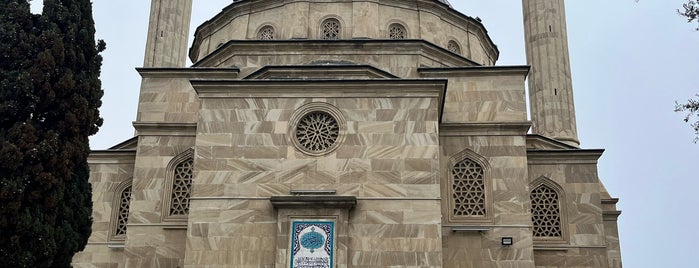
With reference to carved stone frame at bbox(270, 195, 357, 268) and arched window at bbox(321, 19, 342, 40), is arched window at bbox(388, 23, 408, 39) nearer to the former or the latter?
arched window at bbox(321, 19, 342, 40)

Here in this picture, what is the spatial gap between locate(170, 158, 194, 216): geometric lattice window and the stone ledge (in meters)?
3.04

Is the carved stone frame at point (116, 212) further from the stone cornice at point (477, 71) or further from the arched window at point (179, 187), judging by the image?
the stone cornice at point (477, 71)

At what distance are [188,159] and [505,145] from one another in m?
6.37

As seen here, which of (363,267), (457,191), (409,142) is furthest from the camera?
(457,191)

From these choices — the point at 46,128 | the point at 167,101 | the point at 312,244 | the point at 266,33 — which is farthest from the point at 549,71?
the point at 46,128

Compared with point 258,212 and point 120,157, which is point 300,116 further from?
point 120,157

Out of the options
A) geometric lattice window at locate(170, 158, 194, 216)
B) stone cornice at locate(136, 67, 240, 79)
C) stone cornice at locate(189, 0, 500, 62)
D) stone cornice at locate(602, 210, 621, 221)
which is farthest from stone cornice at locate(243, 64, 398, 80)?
stone cornice at locate(602, 210, 621, 221)

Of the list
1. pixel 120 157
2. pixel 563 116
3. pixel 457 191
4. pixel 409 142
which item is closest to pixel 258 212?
pixel 409 142

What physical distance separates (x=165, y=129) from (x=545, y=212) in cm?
821

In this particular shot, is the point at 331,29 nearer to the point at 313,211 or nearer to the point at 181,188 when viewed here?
the point at 181,188

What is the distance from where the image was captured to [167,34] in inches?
858

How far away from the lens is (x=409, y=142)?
1190 cm

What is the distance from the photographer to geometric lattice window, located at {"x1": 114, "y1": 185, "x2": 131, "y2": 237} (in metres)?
14.8

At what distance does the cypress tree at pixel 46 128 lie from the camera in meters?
9.49
